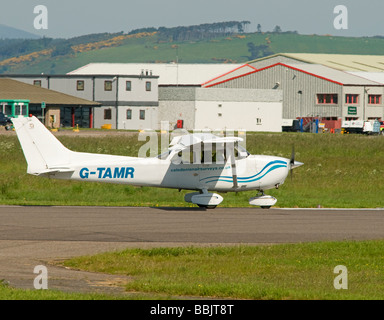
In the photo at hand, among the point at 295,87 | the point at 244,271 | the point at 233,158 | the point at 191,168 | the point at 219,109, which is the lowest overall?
the point at 244,271

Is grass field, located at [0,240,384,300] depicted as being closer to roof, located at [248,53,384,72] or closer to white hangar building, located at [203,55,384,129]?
white hangar building, located at [203,55,384,129]

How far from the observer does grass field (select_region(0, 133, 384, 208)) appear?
2723cm

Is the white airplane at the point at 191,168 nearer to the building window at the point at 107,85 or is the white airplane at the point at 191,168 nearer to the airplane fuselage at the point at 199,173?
the airplane fuselage at the point at 199,173

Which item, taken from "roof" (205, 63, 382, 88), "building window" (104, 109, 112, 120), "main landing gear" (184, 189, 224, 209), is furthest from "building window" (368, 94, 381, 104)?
"main landing gear" (184, 189, 224, 209)

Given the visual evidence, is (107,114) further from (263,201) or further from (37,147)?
(37,147)

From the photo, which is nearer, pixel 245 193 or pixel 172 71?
pixel 245 193

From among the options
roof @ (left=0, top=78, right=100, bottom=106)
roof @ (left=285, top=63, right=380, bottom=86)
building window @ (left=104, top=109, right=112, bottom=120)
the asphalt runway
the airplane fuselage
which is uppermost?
roof @ (left=285, top=63, right=380, bottom=86)

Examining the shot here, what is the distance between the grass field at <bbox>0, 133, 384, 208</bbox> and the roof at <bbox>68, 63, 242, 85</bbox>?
67579 millimetres

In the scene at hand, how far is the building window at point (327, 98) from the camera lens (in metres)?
93.8

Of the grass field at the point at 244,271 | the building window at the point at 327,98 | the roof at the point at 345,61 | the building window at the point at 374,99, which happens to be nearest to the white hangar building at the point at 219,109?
the building window at the point at 327,98

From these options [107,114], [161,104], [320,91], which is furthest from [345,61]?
[107,114]

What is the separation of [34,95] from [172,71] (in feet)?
130

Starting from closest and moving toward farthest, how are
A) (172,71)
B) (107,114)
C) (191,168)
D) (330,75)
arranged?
1. (191,168)
2. (107,114)
3. (330,75)
4. (172,71)

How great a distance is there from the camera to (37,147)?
22.2 metres
